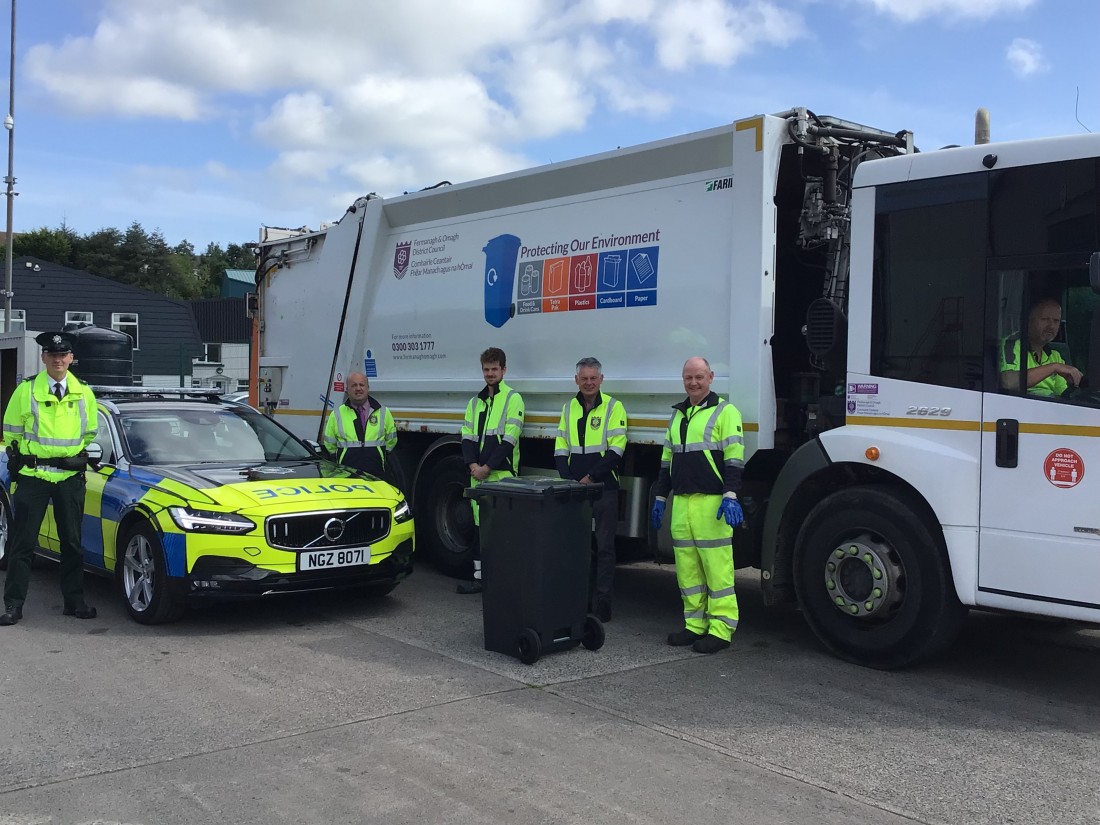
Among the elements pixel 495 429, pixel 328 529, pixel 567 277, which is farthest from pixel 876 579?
pixel 328 529

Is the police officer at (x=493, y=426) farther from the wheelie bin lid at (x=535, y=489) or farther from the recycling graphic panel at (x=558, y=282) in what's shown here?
the wheelie bin lid at (x=535, y=489)

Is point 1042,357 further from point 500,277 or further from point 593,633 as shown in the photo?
point 500,277

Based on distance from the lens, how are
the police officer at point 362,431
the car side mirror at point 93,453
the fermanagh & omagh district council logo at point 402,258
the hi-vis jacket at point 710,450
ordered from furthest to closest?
the fermanagh & omagh district council logo at point 402,258, the police officer at point 362,431, the car side mirror at point 93,453, the hi-vis jacket at point 710,450

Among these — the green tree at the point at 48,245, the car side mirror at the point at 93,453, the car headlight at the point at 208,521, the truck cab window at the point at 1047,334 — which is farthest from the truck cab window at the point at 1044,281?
the green tree at the point at 48,245

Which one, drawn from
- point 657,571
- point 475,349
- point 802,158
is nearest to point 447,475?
point 475,349

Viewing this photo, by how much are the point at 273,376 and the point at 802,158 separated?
6318 millimetres

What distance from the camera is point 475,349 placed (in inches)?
339

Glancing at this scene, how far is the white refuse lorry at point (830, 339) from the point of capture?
518 centimetres

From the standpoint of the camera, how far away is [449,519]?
8.91 metres

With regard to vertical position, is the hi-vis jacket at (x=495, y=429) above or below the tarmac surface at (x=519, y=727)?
above

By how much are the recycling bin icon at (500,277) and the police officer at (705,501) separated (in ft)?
7.62

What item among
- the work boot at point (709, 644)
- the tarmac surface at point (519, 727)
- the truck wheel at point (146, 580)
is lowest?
the tarmac surface at point (519, 727)

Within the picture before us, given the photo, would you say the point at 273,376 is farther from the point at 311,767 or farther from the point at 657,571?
the point at 311,767

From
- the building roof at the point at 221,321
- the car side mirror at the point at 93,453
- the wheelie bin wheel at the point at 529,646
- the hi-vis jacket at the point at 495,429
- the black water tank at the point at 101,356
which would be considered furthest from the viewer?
the building roof at the point at 221,321
